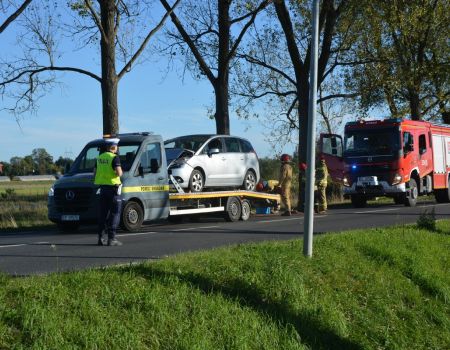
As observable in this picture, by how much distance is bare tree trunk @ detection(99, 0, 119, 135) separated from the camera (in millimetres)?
20297

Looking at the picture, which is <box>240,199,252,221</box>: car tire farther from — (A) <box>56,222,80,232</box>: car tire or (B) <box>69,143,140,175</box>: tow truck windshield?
(A) <box>56,222,80,232</box>: car tire

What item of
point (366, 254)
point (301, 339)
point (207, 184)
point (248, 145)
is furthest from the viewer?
point (248, 145)

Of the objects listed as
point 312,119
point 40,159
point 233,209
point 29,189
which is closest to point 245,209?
point 233,209

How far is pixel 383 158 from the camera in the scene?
25.0 metres

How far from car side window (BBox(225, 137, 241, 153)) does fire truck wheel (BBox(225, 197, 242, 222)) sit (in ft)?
5.03

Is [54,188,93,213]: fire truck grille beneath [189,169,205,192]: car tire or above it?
beneath

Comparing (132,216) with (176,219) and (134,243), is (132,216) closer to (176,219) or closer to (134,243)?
(134,243)

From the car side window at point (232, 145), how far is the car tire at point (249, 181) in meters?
0.82

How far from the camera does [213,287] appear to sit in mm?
7832

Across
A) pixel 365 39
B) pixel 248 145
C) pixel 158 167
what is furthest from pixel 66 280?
pixel 365 39

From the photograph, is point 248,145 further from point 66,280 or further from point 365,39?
point 66,280

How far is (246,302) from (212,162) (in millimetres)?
11858

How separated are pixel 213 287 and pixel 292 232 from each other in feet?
24.4

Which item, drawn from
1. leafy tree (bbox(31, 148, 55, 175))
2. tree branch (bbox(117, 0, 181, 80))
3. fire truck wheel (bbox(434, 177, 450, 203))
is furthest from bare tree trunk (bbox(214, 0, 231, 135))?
leafy tree (bbox(31, 148, 55, 175))
